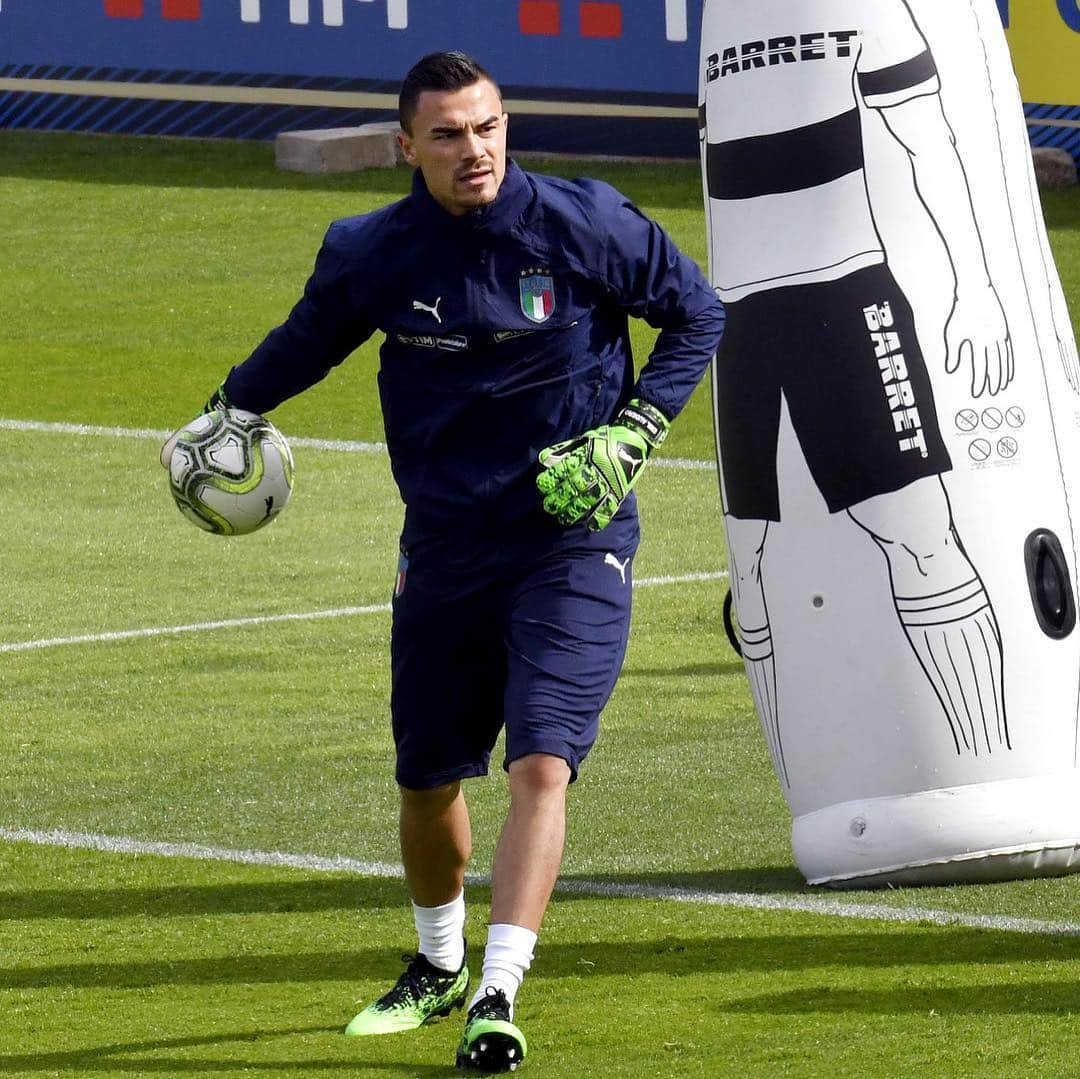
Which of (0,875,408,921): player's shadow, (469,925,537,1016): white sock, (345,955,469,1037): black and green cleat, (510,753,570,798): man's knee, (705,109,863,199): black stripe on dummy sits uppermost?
(705,109,863,199): black stripe on dummy

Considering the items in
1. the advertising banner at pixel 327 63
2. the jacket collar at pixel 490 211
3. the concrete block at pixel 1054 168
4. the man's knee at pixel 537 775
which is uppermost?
the advertising banner at pixel 327 63

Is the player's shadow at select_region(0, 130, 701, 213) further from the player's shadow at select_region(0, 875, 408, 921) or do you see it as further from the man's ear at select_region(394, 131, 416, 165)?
the man's ear at select_region(394, 131, 416, 165)

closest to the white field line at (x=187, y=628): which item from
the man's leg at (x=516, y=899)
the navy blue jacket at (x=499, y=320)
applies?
the navy blue jacket at (x=499, y=320)

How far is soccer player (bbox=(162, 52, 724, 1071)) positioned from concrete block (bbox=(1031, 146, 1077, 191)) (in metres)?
17.8

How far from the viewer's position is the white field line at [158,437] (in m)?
16.4

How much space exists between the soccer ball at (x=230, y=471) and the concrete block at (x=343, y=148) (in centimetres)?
1973

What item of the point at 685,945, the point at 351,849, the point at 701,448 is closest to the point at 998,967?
the point at 685,945

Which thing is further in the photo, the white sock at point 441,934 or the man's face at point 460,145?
the white sock at point 441,934

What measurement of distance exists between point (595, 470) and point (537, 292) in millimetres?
436

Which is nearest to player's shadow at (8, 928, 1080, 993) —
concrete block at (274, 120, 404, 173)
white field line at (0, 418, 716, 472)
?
white field line at (0, 418, 716, 472)

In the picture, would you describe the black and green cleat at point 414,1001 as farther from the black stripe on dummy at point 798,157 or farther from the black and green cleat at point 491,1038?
the black stripe on dummy at point 798,157

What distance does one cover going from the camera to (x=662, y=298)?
600cm

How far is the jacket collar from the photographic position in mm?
5879

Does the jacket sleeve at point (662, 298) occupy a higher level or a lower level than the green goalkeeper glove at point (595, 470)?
higher
